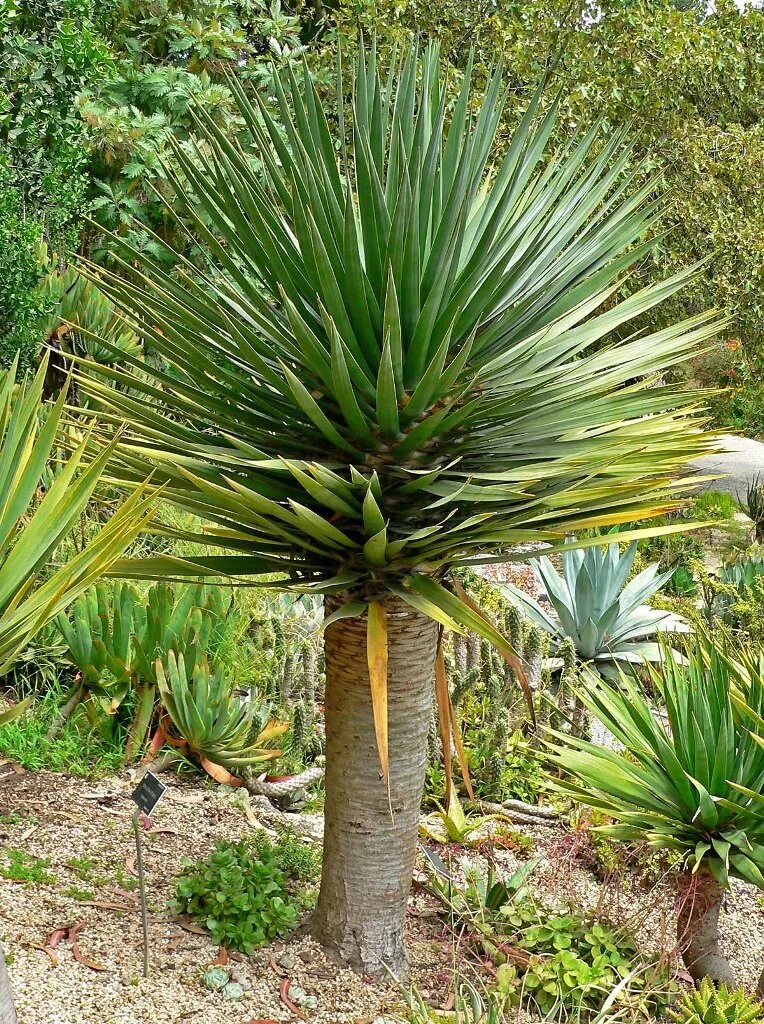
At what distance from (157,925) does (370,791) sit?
88 centimetres

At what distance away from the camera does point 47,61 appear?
7008 millimetres

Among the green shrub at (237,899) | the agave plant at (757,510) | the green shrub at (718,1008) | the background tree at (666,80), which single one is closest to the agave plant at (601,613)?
the green shrub at (718,1008)

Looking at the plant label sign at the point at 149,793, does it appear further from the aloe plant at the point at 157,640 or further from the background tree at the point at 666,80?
the background tree at the point at 666,80

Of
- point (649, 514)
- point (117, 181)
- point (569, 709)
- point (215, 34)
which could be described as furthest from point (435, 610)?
point (215, 34)

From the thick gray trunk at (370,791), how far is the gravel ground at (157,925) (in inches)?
5.9

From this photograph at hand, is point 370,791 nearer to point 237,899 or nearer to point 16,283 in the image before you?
point 237,899

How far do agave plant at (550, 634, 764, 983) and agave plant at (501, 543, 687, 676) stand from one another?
2.45m

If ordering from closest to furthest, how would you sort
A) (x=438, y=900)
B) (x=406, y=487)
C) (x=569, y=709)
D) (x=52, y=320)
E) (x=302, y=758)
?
(x=406, y=487), (x=438, y=900), (x=302, y=758), (x=569, y=709), (x=52, y=320)

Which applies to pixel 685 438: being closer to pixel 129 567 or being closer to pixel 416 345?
pixel 416 345

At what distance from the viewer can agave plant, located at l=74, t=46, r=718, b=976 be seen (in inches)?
95.3

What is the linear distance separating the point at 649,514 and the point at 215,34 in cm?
856

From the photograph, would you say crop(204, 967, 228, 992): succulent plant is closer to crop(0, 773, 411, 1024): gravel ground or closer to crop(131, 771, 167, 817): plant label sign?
crop(0, 773, 411, 1024): gravel ground

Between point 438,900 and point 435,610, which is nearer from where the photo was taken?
point 435,610

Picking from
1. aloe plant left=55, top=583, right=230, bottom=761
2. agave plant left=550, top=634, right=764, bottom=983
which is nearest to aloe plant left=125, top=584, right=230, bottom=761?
aloe plant left=55, top=583, right=230, bottom=761
